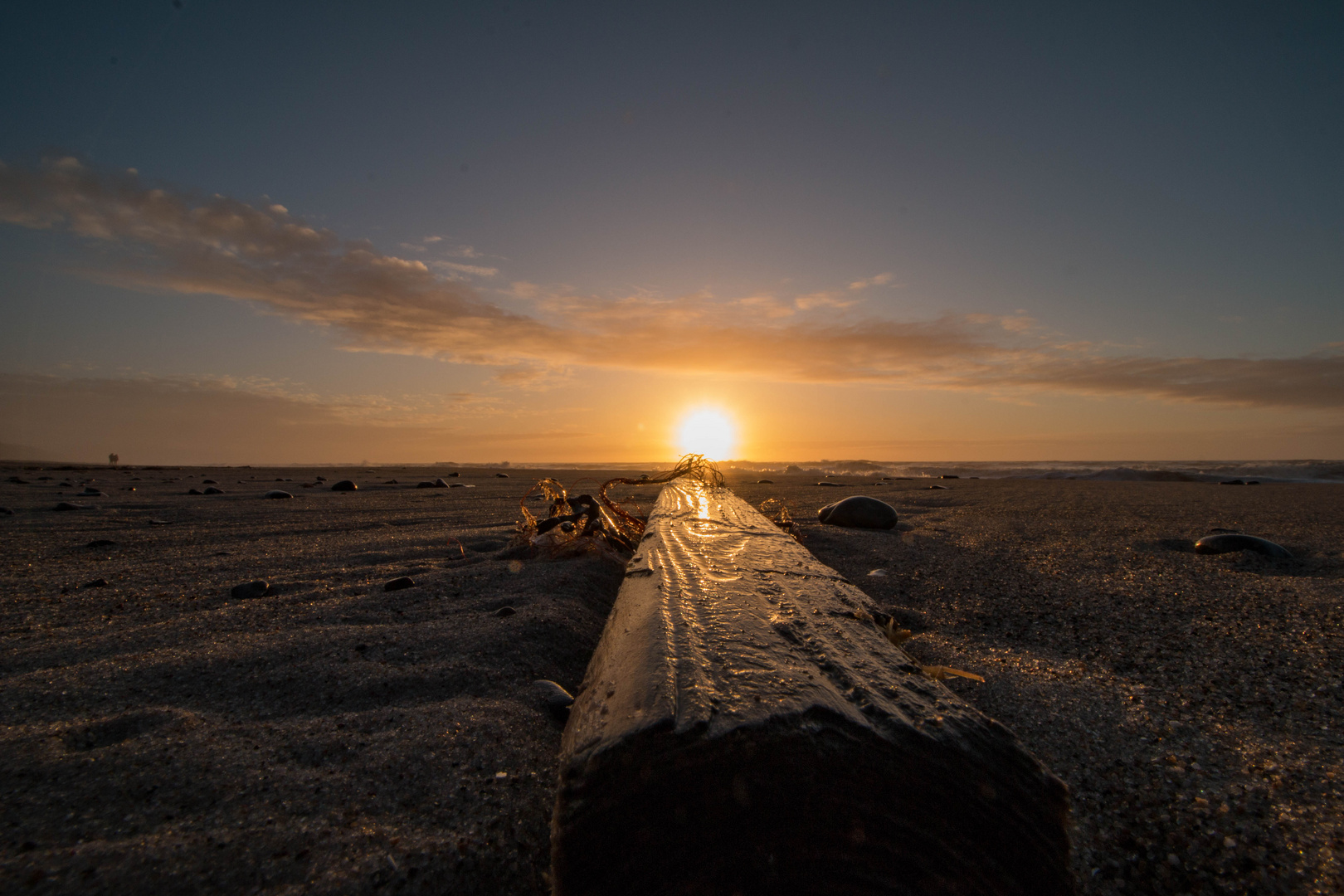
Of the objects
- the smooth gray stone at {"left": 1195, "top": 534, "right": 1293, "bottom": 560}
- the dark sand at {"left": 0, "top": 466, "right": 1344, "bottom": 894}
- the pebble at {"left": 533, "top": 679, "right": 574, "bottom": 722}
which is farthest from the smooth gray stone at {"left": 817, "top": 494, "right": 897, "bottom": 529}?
the pebble at {"left": 533, "top": 679, "right": 574, "bottom": 722}

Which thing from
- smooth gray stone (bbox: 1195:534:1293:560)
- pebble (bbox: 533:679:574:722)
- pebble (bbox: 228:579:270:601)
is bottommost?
pebble (bbox: 533:679:574:722)

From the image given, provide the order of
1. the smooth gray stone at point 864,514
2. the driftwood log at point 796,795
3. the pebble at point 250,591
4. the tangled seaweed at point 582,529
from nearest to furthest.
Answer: the driftwood log at point 796,795 → the pebble at point 250,591 → the tangled seaweed at point 582,529 → the smooth gray stone at point 864,514

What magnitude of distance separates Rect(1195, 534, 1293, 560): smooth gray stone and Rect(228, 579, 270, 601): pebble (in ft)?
18.4

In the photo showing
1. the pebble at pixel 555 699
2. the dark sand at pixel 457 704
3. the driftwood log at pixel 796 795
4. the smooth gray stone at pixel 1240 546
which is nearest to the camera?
the driftwood log at pixel 796 795

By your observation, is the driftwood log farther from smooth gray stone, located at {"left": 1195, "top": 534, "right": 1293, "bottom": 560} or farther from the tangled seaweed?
smooth gray stone, located at {"left": 1195, "top": 534, "right": 1293, "bottom": 560}

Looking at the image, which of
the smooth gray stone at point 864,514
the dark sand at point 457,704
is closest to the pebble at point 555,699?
the dark sand at point 457,704

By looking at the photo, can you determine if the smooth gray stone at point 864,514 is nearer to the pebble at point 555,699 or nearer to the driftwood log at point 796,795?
the pebble at point 555,699

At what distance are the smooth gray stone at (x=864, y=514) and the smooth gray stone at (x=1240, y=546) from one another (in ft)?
7.24

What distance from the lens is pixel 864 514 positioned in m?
5.56

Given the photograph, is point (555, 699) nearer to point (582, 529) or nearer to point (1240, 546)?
point (582, 529)

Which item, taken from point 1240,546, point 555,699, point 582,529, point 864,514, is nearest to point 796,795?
point 555,699

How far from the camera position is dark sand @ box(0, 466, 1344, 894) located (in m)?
1.11

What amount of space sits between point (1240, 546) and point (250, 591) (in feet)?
19.0

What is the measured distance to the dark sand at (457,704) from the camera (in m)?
1.11
